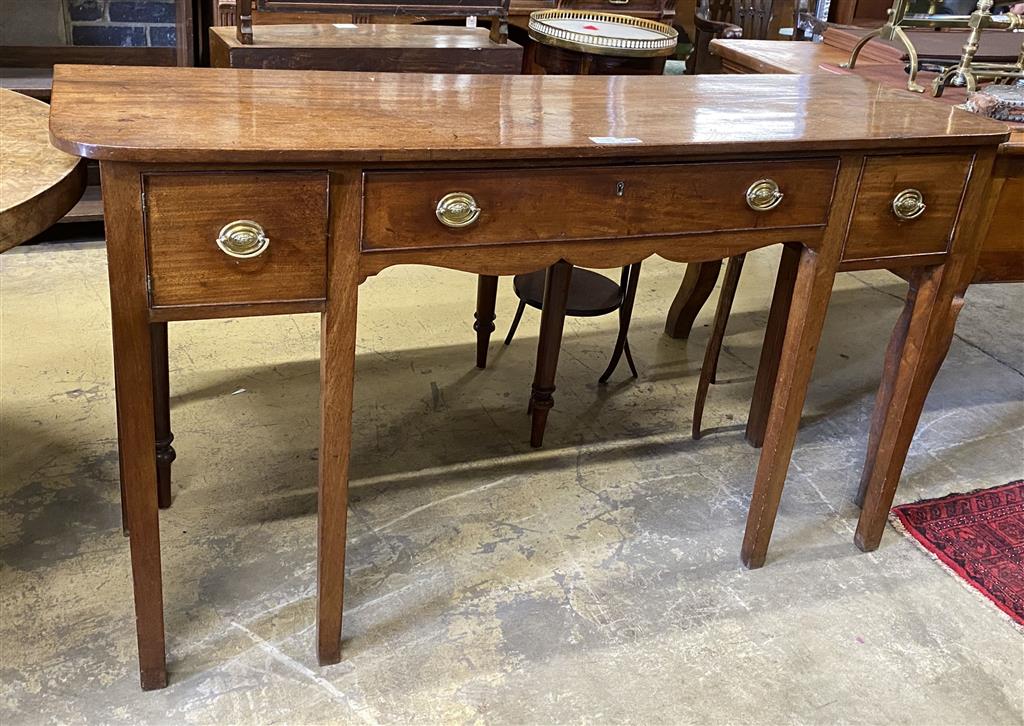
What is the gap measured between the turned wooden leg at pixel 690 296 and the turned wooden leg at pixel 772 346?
49 centimetres

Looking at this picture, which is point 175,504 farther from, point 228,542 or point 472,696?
point 472,696

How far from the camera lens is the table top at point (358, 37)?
3.16 meters

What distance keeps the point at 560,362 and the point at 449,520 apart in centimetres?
89

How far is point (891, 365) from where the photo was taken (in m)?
2.12

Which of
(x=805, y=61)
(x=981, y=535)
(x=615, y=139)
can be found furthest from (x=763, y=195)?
(x=805, y=61)

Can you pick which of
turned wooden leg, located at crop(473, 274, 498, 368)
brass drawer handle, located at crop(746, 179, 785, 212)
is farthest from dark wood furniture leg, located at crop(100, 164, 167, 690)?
turned wooden leg, located at crop(473, 274, 498, 368)

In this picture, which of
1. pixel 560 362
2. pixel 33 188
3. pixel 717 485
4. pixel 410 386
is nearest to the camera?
pixel 33 188

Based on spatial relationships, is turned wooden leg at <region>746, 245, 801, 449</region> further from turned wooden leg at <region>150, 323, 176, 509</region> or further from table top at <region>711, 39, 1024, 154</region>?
turned wooden leg at <region>150, 323, 176, 509</region>

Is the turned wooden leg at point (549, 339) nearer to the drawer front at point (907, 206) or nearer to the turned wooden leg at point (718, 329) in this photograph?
the turned wooden leg at point (718, 329)

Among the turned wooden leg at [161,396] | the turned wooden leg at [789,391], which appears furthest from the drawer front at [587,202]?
the turned wooden leg at [161,396]

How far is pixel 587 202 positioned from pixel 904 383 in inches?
35.7

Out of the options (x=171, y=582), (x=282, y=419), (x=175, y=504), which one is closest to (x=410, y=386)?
(x=282, y=419)

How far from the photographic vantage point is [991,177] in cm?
194

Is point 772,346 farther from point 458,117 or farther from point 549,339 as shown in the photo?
point 458,117
